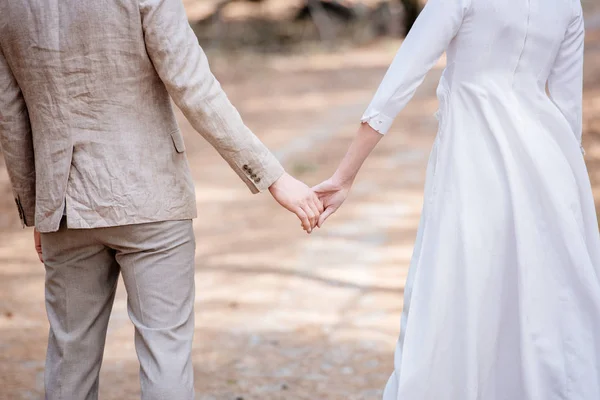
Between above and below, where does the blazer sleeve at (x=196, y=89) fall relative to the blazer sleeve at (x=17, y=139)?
above

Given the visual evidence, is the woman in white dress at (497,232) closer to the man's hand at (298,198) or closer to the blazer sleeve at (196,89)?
the man's hand at (298,198)

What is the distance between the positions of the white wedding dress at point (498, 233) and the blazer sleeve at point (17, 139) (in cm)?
108

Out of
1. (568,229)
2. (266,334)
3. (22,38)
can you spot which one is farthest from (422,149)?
(22,38)

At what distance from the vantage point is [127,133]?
2.53 meters

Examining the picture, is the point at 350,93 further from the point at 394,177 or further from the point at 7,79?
the point at 7,79

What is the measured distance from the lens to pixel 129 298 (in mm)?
2658

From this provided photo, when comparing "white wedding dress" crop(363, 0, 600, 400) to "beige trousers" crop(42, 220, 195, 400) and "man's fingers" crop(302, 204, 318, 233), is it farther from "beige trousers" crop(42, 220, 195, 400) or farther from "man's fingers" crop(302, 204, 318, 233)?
"beige trousers" crop(42, 220, 195, 400)

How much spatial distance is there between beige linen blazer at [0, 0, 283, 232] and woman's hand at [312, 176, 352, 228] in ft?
1.82

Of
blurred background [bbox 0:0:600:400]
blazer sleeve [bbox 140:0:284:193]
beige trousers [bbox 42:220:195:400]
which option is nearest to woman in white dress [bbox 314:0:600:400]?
blazer sleeve [bbox 140:0:284:193]

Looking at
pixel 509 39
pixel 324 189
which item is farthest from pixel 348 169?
pixel 509 39

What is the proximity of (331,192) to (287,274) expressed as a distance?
9.36 ft

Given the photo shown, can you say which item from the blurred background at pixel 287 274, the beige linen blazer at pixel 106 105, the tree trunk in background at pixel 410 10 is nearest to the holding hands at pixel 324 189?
the beige linen blazer at pixel 106 105

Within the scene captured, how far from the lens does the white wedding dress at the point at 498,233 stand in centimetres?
283

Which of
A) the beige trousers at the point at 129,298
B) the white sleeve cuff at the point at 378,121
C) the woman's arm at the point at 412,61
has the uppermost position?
the woman's arm at the point at 412,61
